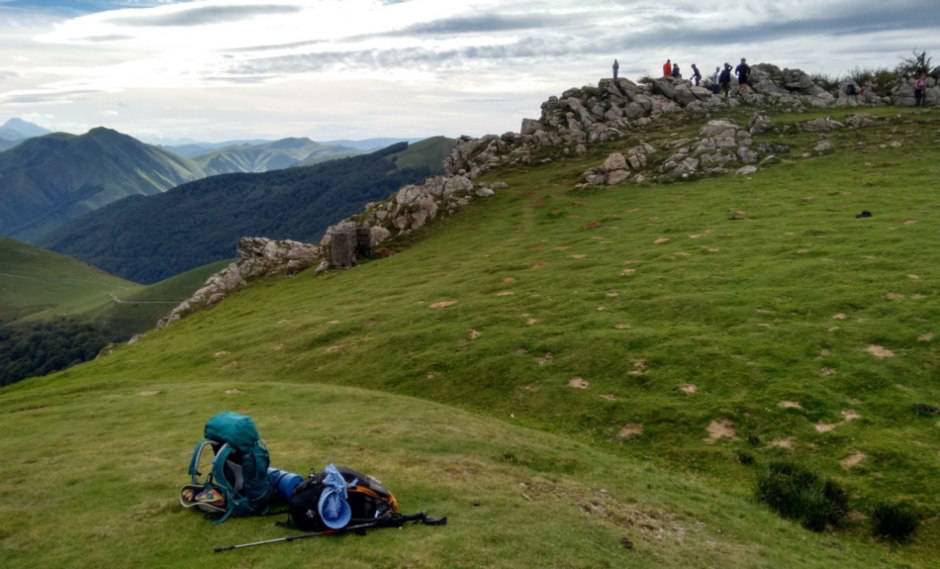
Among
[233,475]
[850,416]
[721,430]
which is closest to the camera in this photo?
[233,475]

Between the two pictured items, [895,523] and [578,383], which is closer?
[895,523]

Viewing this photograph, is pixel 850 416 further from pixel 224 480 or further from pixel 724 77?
pixel 724 77

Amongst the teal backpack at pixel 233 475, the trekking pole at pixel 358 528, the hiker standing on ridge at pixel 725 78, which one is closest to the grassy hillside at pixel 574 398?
the trekking pole at pixel 358 528

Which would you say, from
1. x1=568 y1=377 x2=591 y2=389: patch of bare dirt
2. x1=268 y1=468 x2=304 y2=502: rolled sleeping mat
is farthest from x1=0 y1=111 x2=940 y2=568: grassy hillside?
x1=268 y1=468 x2=304 y2=502: rolled sleeping mat

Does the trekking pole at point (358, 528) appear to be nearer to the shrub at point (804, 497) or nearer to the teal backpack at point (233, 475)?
the teal backpack at point (233, 475)

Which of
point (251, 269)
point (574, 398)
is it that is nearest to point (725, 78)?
point (251, 269)

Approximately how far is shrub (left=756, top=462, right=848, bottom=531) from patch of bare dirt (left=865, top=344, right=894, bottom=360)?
32.0 feet

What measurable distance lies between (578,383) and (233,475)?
61.6ft

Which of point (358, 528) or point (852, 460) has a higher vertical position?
point (358, 528)

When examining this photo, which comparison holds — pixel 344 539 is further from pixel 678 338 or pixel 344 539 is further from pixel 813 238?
pixel 813 238

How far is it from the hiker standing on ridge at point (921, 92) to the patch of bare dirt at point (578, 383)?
Result: 81881mm

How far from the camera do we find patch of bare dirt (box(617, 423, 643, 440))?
27797 mm

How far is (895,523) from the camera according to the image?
2036 centimetres

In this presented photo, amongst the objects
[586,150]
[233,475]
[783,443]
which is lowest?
[783,443]
